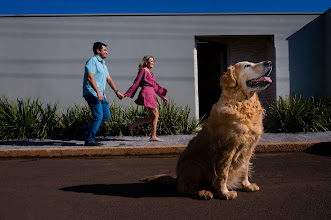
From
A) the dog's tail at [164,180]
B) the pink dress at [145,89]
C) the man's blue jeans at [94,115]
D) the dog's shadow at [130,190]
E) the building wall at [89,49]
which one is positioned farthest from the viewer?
the building wall at [89,49]

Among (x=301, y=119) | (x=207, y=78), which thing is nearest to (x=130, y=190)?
(x=301, y=119)

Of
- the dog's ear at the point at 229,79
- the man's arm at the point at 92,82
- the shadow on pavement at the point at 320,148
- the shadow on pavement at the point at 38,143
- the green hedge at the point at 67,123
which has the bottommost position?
the shadow on pavement at the point at 320,148

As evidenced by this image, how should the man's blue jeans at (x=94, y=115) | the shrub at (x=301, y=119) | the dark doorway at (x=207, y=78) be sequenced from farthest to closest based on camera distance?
1. the dark doorway at (x=207, y=78)
2. the shrub at (x=301, y=119)
3. the man's blue jeans at (x=94, y=115)

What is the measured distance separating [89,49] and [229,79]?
25.0ft

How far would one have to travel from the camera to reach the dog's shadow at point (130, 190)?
339 centimetres

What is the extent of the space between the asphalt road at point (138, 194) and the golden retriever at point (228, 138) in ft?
0.68

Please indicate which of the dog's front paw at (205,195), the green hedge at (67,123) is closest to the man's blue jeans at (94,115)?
the green hedge at (67,123)

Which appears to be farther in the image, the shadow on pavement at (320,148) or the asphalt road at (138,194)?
the shadow on pavement at (320,148)

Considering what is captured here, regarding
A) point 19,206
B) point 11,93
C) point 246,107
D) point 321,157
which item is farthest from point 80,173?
point 11,93

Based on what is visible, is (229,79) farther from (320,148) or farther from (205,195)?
(320,148)

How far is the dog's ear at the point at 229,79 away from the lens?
2.98 m

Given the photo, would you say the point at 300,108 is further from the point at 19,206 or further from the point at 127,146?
the point at 19,206

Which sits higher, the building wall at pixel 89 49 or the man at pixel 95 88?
the building wall at pixel 89 49

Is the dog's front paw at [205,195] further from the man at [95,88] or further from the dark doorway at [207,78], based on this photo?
the dark doorway at [207,78]
